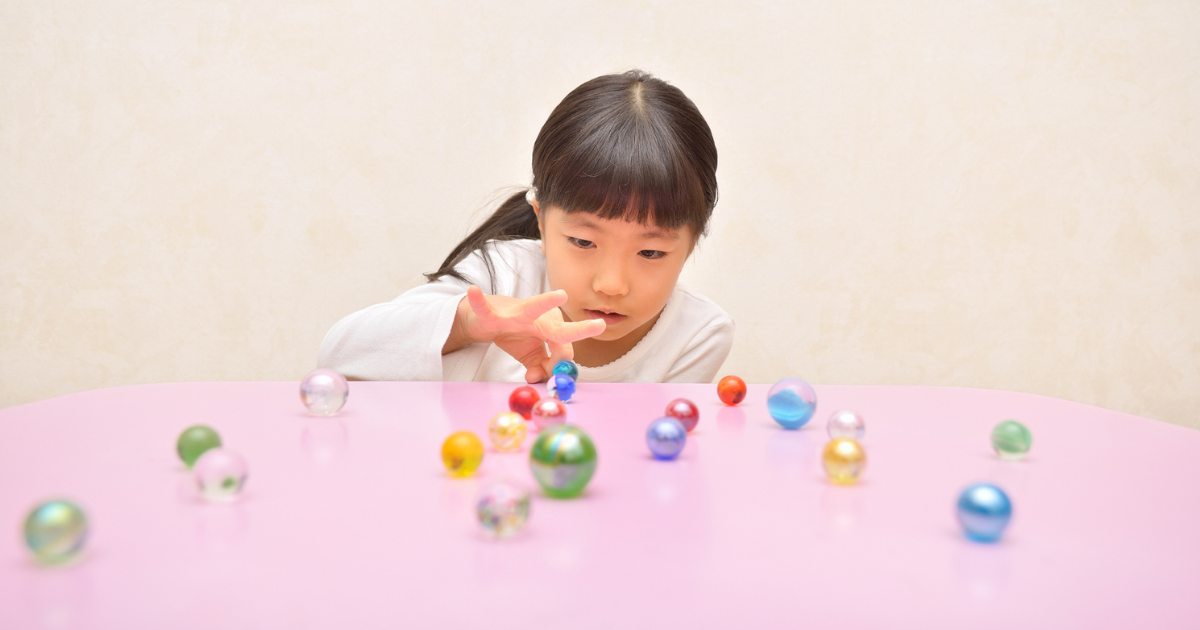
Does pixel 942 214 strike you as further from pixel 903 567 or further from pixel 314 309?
pixel 903 567

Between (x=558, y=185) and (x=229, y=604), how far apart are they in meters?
0.95

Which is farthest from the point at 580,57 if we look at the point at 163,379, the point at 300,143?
the point at 163,379

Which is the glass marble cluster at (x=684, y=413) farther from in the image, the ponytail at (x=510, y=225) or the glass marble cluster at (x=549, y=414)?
the ponytail at (x=510, y=225)

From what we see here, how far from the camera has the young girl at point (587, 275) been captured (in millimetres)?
968

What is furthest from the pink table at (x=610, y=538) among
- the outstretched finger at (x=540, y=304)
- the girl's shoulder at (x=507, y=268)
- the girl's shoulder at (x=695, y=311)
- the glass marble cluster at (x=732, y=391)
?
the girl's shoulder at (x=695, y=311)

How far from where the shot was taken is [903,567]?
0.29 m

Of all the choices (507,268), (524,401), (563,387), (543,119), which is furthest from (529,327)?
(543,119)

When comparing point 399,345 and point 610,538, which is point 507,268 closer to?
point 399,345

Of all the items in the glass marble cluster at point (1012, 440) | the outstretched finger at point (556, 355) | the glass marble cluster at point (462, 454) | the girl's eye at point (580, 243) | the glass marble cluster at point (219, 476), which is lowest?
the glass marble cluster at point (219, 476)

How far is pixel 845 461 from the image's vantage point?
41 cm

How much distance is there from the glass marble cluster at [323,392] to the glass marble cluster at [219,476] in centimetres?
24

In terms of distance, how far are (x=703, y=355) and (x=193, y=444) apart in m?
1.03

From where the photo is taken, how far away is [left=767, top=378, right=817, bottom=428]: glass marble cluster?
580 mm

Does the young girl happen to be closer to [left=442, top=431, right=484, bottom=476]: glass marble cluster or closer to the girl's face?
the girl's face
